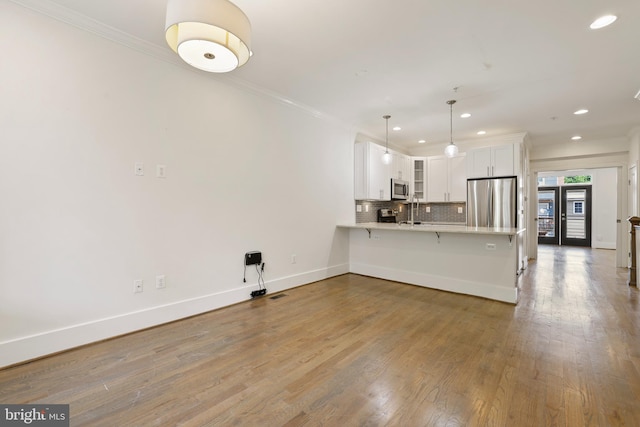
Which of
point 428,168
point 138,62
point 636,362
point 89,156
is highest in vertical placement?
point 138,62

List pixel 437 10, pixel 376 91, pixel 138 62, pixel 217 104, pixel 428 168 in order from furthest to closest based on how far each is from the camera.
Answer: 1. pixel 428 168
2. pixel 376 91
3. pixel 217 104
4. pixel 138 62
5. pixel 437 10

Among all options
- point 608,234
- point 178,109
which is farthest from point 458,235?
point 608,234

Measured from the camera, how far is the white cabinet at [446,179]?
6.03 m

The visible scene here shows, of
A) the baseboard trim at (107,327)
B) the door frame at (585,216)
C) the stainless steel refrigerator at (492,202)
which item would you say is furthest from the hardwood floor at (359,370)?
the door frame at (585,216)

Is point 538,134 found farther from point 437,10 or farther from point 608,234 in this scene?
point 608,234

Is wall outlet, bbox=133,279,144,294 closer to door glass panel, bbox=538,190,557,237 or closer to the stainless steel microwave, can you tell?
the stainless steel microwave

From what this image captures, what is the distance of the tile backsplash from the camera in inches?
229

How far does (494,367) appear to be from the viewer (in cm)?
210

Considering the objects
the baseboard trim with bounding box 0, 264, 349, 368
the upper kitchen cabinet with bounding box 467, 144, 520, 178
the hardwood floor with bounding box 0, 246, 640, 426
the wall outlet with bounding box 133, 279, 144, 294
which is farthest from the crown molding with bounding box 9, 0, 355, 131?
the upper kitchen cabinet with bounding box 467, 144, 520, 178

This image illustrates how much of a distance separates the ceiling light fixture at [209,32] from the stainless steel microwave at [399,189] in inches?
179

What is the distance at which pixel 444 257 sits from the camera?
4.11 meters

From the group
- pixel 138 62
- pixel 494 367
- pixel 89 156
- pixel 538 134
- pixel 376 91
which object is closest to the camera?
pixel 494 367

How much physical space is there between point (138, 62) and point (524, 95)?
4671 mm

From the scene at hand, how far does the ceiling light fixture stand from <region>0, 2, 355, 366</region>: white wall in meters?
1.21
